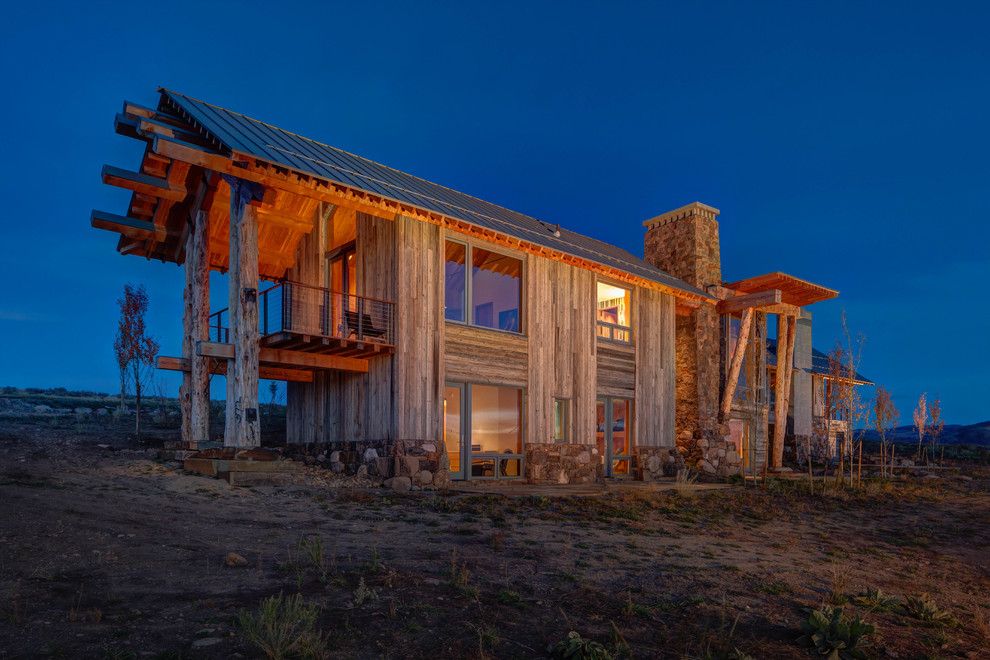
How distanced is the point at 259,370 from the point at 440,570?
9.14 m

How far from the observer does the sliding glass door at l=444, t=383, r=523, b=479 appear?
14.5 meters

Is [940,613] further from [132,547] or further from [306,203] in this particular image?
[306,203]

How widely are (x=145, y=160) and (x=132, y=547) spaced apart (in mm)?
9212

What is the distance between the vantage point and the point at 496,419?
15391 millimetres

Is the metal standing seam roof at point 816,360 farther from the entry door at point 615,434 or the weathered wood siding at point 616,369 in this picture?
the entry door at point 615,434

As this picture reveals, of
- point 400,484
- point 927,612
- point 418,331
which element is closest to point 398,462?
point 400,484

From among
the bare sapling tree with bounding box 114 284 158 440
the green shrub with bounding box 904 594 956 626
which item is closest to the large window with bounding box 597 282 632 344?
the green shrub with bounding box 904 594 956 626

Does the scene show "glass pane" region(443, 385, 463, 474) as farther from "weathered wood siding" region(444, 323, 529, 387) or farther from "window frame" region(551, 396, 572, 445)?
"window frame" region(551, 396, 572, 445)

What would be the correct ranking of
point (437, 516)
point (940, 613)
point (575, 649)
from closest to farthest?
point (575, 649), point (940, 613), point (437, 516)

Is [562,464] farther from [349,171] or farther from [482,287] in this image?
[349,171]

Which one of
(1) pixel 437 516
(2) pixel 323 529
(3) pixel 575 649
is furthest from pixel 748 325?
(3) pixel 575 649

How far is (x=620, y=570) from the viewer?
6.57 m

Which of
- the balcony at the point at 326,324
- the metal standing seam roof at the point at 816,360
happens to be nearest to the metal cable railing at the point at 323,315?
the balcony at the point at 326,324

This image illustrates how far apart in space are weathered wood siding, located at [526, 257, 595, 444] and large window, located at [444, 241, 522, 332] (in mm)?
366
